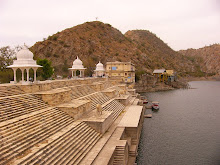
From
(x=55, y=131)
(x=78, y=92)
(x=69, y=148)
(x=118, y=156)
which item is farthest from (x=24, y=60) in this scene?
(x=118, y=156)

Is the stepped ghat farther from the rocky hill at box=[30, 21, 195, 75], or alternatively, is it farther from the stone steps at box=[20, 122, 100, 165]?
the rocky hill at box=[30, 21, 195, 75]

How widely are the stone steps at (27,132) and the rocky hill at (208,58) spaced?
490 feet

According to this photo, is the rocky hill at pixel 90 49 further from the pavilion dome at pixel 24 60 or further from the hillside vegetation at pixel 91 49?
the pavilion dome at pixel 24 60

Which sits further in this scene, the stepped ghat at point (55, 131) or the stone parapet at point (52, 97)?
the stone parapet at point (52, 97)

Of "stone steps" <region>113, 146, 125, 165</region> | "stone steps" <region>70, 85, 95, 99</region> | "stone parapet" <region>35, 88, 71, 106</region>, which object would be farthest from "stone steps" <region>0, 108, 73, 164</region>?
"stone steps" <region>70, 85, 95, 99</region>

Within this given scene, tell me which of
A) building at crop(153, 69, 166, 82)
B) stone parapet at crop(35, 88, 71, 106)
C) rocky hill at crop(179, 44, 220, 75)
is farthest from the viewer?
rocky hill at crop(179, 44, 220, 75)

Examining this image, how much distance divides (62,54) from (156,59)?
187 feet

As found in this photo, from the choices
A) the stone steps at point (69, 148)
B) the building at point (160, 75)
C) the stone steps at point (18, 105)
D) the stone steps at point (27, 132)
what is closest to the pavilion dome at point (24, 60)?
the stone steps at point (18, 105)

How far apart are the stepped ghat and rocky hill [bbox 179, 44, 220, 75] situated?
477 feet

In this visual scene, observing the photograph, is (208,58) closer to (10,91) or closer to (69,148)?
(10,91)

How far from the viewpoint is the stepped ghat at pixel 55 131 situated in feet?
32.9

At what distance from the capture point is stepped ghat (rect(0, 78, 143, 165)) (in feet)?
32.9

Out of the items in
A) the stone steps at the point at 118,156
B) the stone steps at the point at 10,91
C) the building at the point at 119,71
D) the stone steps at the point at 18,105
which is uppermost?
the building at the point at 119,71

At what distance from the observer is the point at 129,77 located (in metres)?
60.4
